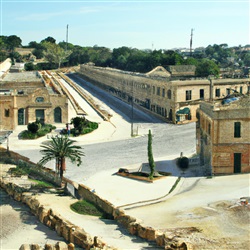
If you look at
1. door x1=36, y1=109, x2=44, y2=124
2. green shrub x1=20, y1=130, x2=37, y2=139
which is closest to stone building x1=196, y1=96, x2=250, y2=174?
green shrub x1=20, y1=130, x2=37, y2=139

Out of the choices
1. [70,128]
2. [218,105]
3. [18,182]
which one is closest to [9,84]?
[70,128]

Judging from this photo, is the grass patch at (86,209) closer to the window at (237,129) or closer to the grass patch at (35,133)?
the window at (237,129)

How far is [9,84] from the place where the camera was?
7775cm

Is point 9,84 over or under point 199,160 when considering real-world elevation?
over

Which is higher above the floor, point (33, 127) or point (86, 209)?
point (33, 127)

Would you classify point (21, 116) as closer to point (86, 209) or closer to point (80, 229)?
point (86, 209)

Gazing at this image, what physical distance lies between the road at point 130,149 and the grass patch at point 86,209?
15.0 ft

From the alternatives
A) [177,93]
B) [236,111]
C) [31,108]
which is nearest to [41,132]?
[31,108]

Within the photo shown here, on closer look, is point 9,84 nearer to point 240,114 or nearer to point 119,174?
point 119,174

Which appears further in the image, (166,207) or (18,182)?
(18,182)

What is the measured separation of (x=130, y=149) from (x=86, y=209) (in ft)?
56.5

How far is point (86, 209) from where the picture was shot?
32906 millimetres

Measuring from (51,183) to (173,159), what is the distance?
36.9ft

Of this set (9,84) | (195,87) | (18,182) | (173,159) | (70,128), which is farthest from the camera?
(9,84)
